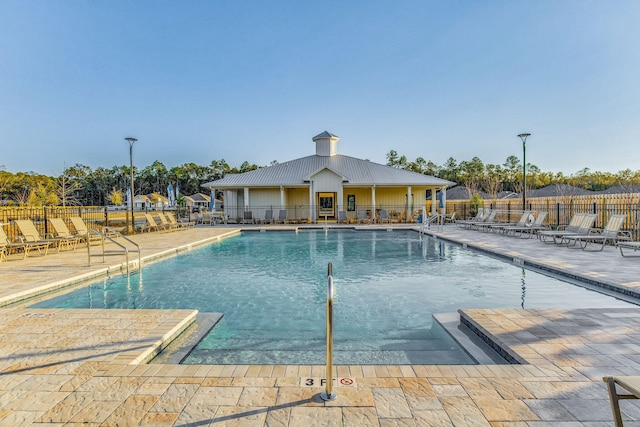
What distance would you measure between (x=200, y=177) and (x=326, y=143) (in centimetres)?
4975

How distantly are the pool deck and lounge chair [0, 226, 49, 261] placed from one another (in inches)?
238

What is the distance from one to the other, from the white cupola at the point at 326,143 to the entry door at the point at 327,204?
5.10 m

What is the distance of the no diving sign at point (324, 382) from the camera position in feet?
9.02

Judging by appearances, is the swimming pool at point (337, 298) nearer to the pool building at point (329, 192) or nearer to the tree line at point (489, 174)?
the pool building at point (329, 192)

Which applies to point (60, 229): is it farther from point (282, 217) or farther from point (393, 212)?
point (393, 212)

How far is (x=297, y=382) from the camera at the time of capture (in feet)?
9.16

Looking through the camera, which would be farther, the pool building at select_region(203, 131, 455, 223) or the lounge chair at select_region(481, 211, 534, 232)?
the pool building at select_region(203, 131, 455, 223)

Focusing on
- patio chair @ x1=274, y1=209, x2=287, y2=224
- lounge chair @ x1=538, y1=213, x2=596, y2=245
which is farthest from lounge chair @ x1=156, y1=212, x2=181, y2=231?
lounge chair @ x1=538, y1=213, x2=596, y2=245

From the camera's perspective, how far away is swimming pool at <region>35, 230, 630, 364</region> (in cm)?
415

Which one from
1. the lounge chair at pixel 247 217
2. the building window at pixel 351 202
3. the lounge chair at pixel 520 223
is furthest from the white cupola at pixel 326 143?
the lounge chair at pixel 520 223

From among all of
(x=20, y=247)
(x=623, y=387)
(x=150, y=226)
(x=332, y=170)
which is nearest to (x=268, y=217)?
(x=332, y=170)

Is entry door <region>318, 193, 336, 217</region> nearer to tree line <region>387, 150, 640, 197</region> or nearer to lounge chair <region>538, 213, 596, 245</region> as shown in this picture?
lounge chair <region>538, 213, 596, 245</region>

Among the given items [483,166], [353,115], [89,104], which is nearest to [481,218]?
[353,115]

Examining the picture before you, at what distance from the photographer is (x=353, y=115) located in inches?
1017
